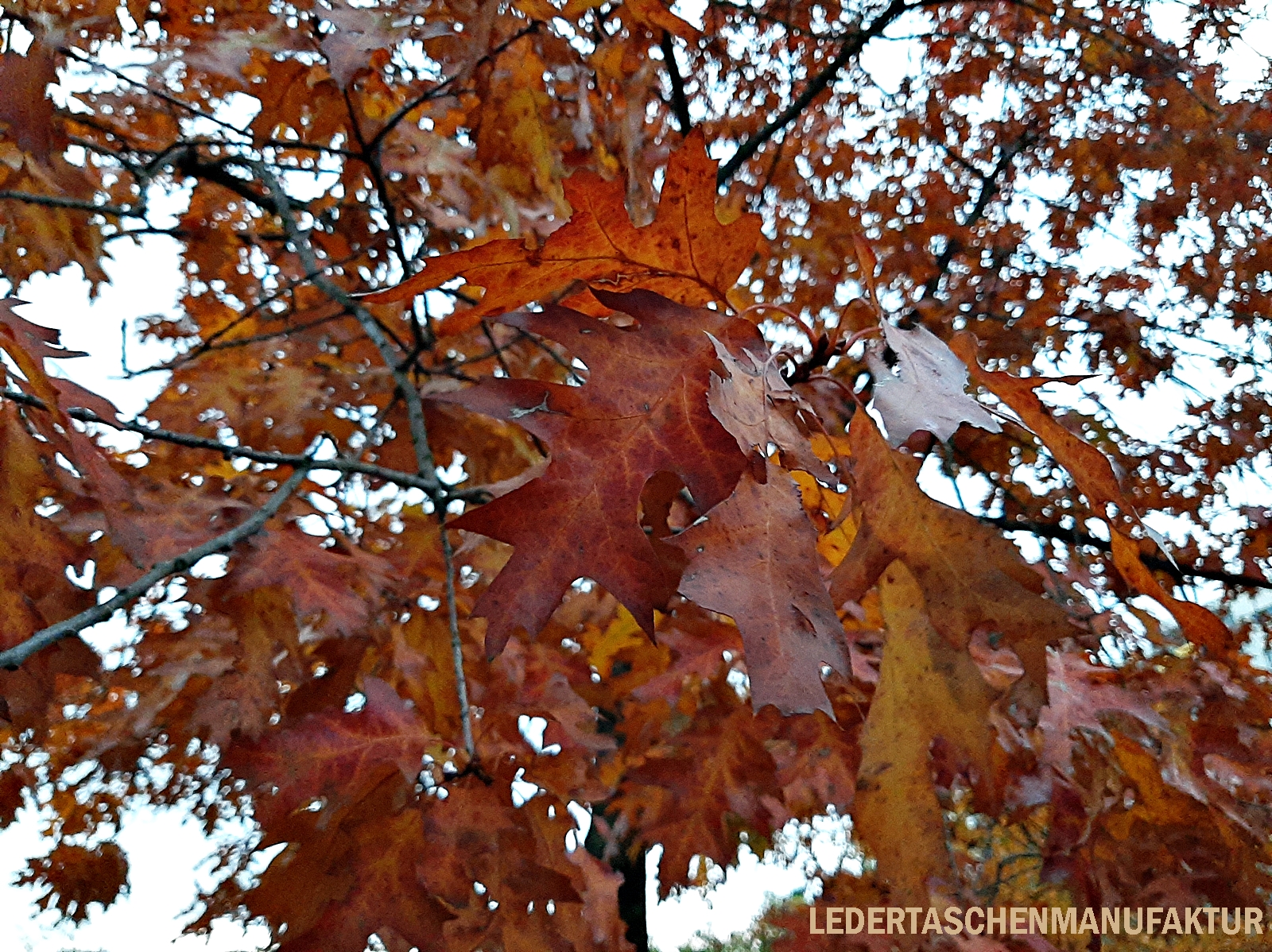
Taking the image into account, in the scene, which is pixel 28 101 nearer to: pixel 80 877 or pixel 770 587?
pixel 770 587

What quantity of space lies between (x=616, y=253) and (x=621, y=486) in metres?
0.30

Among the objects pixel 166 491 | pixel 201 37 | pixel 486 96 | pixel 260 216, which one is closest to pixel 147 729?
pixel 166 491

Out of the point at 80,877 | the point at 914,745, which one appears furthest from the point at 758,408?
the point at 80,877

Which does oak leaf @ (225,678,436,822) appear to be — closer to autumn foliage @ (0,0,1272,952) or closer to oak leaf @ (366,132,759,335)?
autumn foliage @ (0,0,1272,952)

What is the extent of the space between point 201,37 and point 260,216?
5.69ft

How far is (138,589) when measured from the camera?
3.61 ft

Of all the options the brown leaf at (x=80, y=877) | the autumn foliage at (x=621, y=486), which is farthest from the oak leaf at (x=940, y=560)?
the brown leaf at (x=80, y=877)

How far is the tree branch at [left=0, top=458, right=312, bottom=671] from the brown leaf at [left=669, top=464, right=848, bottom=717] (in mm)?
772

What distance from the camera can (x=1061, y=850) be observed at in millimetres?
1571

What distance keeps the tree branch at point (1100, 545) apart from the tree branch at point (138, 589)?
2.15m

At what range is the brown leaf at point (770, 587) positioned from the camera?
2.44 ft

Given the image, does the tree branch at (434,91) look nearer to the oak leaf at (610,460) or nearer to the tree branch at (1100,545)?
the oak leaf at (610,460)

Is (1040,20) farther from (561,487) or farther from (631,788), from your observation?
(561,487)

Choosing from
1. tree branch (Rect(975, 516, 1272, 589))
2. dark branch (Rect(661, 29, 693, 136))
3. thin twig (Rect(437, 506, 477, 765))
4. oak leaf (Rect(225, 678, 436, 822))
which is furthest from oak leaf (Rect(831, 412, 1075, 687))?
dark branch (Rect(661, 29, 693, 136))
